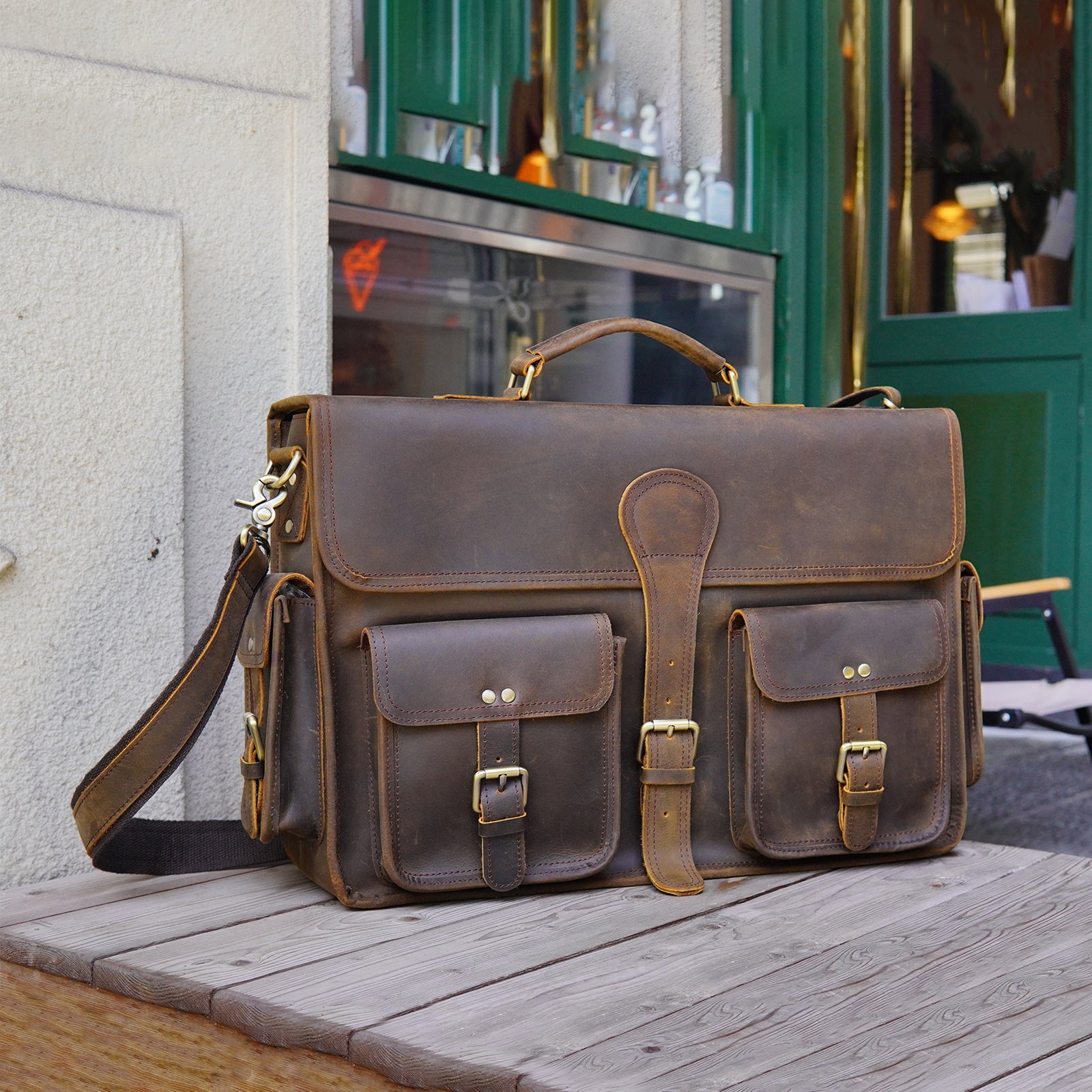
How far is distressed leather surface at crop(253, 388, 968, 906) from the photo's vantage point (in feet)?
3.98

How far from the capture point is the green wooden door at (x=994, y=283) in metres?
4.29

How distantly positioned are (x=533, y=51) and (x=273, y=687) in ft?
4.82

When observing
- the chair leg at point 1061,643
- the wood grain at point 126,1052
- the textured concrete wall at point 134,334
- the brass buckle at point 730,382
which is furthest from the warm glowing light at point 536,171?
the chair leg at point 1061,643

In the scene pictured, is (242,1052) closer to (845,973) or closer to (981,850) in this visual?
(845,973)

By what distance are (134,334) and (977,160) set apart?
3869mm

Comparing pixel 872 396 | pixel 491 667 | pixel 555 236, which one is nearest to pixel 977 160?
pixel 555 236

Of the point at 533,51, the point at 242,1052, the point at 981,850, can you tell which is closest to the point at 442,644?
the point at 242,1052

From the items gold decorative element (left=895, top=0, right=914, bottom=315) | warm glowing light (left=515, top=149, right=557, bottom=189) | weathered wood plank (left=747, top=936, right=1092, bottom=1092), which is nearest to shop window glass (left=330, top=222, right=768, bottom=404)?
warm glowing light (left=515, top=149, right=557, bottom=189)

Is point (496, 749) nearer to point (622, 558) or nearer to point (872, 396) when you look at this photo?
point (622, 558)

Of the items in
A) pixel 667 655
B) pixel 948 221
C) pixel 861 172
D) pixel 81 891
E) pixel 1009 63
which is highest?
pixel 1009 63

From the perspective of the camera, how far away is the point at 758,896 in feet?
4.23

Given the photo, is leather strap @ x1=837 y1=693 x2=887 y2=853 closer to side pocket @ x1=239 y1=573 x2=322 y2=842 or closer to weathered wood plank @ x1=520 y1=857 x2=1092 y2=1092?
weathered wood plank @ x1=520 y1=857 x2=1092 y2=1092

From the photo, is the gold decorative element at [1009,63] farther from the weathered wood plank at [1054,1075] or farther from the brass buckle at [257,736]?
the weathered wood plank at [1054,1075]

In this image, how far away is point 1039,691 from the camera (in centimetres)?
322
